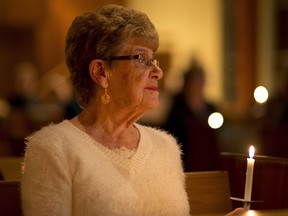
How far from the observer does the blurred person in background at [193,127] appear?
616cm

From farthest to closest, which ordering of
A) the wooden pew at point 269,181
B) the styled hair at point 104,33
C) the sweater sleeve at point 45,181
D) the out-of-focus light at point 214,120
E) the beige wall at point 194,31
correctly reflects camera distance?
the beige wall at point 194,31, the out-of-focus light at point 214,120, the wooden pew at point 269,181, the styled hair at point 104,33, the sweater sleeve at point 45,181

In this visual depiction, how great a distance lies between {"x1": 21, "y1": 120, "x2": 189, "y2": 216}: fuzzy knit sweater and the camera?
90.6 inches

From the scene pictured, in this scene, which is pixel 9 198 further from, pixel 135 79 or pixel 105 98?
pixel 135 79

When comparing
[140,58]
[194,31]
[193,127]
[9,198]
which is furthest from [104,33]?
[194,31]

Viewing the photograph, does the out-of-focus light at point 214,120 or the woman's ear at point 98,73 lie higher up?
the woman's ear at point 98,73

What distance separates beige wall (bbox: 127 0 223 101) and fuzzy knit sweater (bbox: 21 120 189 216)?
35.9ft

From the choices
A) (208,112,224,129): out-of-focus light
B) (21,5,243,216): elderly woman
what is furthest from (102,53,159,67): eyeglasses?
(208,112,224,129): out-of-focus light

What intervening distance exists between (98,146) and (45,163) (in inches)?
8.5

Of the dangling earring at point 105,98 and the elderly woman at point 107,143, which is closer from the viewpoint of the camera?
the elderly woman at point 107,143

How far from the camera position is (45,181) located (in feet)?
7.54

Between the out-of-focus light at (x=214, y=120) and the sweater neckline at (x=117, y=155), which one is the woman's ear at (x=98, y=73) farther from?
the out-of-focus light at (x=214, y=120)

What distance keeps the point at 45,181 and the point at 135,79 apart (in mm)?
460

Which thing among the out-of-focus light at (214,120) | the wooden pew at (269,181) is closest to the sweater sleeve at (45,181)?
the wooden pew at (269,181)

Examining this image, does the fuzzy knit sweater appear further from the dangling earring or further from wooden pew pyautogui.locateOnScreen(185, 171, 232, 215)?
wooden pew pyautogui.locateOnScreen(185, 171, 232, 215)
